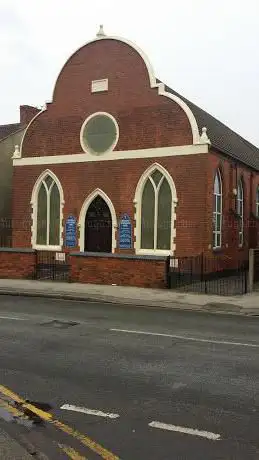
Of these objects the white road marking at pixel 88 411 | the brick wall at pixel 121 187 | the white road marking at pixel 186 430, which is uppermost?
the brick wall at pixel 121 187

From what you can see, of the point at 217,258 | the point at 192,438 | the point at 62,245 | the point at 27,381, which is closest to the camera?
the point at 192,438

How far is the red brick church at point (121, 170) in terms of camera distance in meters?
20.7

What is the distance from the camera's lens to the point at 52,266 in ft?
74.2

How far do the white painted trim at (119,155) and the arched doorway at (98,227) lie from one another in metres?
1.85

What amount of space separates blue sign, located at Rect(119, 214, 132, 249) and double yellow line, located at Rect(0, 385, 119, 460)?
15635 mm

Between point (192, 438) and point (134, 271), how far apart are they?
13.1 m

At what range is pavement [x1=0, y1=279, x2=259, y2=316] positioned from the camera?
14219 mm

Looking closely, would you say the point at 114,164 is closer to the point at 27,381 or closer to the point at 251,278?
the point at 251,278

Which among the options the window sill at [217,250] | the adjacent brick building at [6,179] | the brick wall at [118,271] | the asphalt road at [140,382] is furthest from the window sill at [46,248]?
the asphalt road at [140,382]

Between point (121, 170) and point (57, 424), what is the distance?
57.3ft

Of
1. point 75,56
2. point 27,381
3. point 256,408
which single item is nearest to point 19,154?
point 75,56

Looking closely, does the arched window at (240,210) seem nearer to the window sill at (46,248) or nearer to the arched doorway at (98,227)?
the arched doorway at (98,227)

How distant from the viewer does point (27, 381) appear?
667 centimetres

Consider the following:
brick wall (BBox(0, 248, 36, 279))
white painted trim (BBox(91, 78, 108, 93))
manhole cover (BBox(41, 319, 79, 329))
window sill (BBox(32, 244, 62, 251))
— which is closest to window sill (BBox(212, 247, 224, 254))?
window sill (BBox(32, 244, 62, 251))
